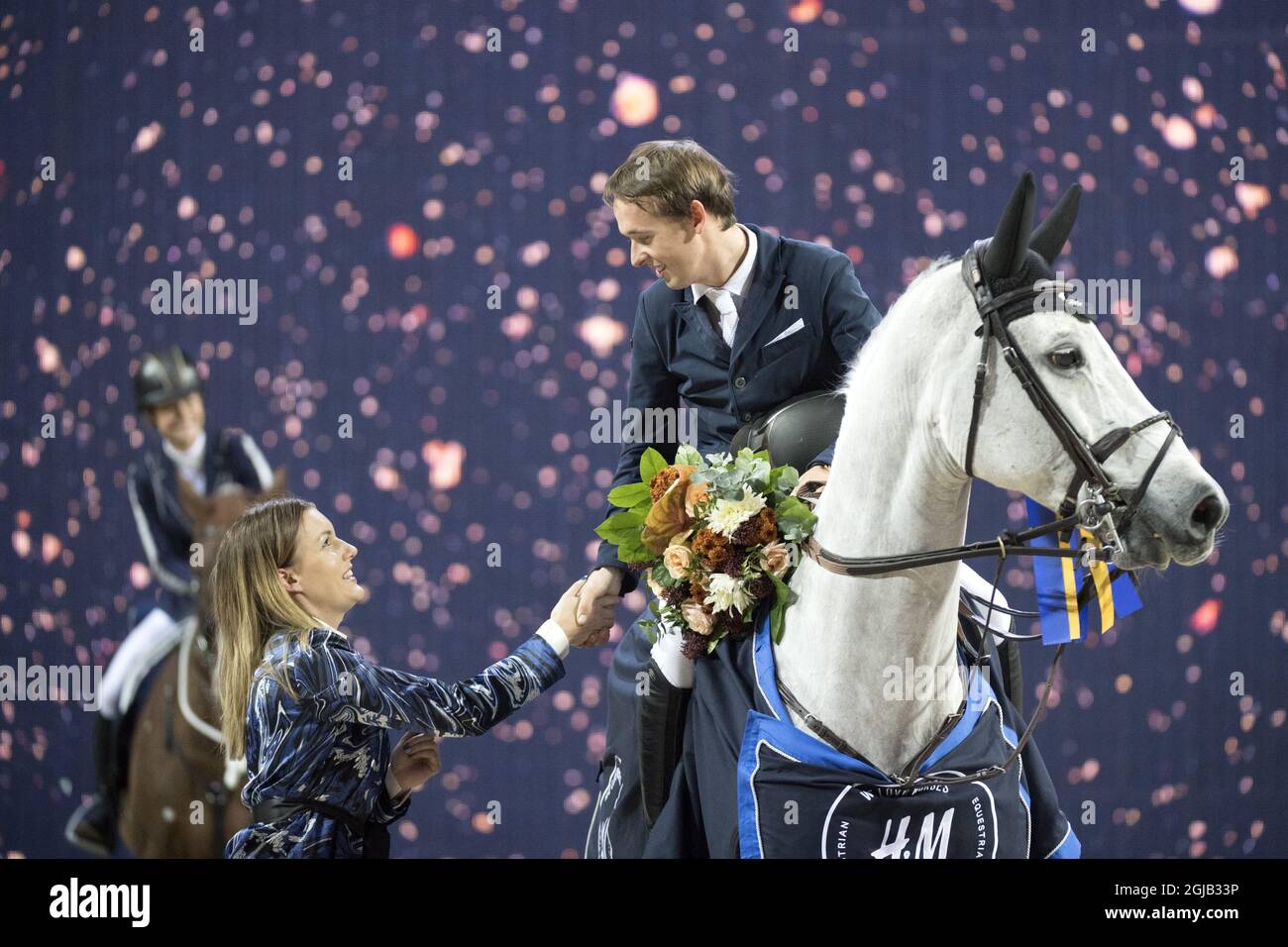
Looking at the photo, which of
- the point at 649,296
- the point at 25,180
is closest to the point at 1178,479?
the point at 649,296

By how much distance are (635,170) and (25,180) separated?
2211 mm

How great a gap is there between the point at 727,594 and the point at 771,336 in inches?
21.8

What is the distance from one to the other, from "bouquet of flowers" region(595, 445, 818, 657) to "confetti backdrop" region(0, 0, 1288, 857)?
147 centimetres

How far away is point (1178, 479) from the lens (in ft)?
4.69

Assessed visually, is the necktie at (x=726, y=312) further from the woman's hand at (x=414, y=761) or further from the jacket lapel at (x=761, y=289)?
the woman's hand at (x=414, y=761)

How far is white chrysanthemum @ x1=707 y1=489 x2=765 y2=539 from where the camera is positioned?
188cm

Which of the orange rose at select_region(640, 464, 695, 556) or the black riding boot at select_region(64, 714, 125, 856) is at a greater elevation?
the orange rose at select_region(640, 464, 695, 556)

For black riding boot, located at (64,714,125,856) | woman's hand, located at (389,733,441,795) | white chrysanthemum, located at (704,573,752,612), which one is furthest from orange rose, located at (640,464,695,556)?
black riding boot, located at (64,714,125,856)

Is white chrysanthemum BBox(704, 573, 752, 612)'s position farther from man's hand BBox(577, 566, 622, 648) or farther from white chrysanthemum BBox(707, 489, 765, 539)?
man's hand BBox(577, 566, 622, 648)

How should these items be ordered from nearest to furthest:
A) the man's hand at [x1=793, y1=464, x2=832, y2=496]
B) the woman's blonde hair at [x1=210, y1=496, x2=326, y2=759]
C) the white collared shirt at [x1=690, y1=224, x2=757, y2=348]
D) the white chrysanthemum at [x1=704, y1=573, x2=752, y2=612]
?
the white chrysanthemum at [x1=704, y1=573, x2=752, y2=612] → the man's hand at [x1=793, y1=464, x2=832, y2=496] → the woman's blonde hair at [x1=210, y1=496, x2=326, y2=759] → the white collared shirt at [x1=690, y1=224, x2=757, y2=348]

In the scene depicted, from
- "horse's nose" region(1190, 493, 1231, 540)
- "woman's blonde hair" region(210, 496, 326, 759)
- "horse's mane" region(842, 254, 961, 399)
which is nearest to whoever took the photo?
"horse's nose" region(1190, 493, 1231, 540)

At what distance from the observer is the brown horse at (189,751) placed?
133 inches

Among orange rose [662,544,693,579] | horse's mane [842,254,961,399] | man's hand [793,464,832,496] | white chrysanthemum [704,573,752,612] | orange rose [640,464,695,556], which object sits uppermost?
horse's mane [842,254,961,399]

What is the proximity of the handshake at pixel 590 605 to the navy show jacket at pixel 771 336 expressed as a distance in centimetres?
4
